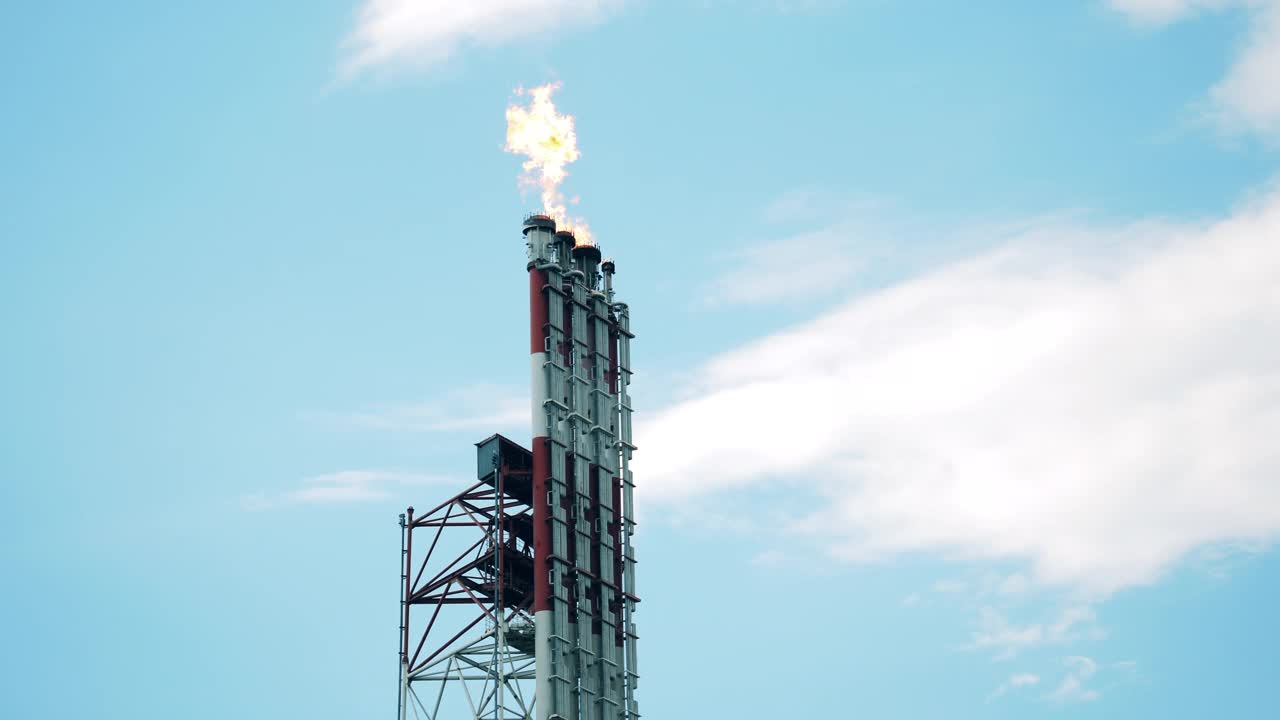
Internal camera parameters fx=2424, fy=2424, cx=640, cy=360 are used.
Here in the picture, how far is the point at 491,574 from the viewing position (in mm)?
133375

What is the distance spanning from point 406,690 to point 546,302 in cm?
2243

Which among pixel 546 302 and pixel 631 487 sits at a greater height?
pixel 546 302

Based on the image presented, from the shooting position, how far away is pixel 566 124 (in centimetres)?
14112

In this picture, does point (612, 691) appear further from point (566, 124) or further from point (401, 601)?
point (566, 124)

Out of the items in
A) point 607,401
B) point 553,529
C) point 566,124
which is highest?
point 566,124

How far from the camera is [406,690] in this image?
13025 centimetres

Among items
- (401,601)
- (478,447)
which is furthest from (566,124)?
(401,601)

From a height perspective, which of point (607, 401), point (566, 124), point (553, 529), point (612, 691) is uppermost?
point (566, 124)

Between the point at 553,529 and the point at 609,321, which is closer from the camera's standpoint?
the point at 553,529

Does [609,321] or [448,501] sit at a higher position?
[609,321]

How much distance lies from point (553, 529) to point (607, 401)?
1023 centimetres

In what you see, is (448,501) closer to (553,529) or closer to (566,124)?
(553,529)

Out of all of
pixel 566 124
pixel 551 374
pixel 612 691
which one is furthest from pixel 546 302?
pixel 612 691

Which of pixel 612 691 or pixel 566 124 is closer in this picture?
pixel 612 691
